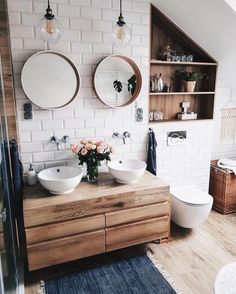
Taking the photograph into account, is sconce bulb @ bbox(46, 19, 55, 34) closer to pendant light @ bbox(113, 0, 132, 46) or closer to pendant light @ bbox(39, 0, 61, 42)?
pendant light @ bbox(39, 0, 61, 42)

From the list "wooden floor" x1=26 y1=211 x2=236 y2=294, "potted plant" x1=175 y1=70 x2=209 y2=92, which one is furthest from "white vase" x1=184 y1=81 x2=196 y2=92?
"wooden floor" x1=26 y1=211 x2=236 y2=294

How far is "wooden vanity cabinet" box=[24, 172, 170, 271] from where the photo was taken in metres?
2.10

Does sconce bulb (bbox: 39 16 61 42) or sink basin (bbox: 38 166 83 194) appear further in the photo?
sink basin (bbox: 38 166 83 194)

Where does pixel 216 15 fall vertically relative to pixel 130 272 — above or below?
above

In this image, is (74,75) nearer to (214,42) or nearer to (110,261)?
(214,42)

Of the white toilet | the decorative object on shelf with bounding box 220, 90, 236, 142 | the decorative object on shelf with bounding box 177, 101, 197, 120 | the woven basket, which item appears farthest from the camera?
the decorative object on shelf with bounding box 220, 90, 236, 142

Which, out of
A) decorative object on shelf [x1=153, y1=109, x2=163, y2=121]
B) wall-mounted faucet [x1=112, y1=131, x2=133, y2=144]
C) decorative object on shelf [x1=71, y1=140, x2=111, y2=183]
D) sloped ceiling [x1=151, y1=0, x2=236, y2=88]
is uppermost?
sloped ceiling [x1=151, y1=0, x2=236, y2=88]

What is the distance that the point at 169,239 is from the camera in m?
2.76

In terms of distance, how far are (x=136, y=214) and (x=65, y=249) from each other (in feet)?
2.23

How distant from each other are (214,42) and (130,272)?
8.08ft

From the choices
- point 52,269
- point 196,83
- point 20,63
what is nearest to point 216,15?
point 196,83

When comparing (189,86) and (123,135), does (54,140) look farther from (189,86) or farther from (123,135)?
(189,86)

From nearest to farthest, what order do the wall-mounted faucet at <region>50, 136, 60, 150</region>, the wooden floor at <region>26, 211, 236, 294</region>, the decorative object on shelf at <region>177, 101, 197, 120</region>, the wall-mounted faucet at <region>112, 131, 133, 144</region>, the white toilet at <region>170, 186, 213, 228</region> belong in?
the wooden floor at <region>26, 211, 236, 294</region>, the wall-mounted faucet at <region>50, 136, 60, 150</region>, the white toilet at <region>170, 186, 213, 228</region>, the wall-mounted faucet at <region>112, 131, 133, 144</region>, the decorative object on shelf at <region>177, 101, 197, 120</region>

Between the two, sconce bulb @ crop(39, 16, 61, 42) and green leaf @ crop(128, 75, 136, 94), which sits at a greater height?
sconce bulb @ crop(39, 16, 61, 42)
